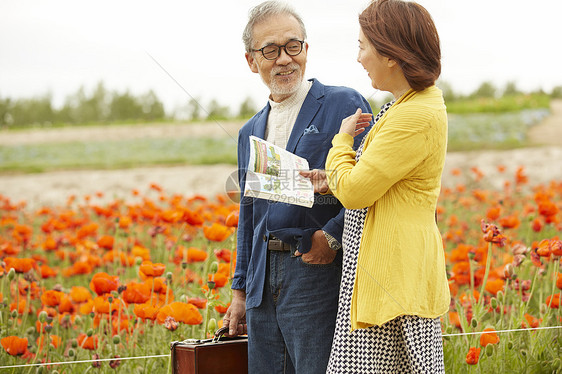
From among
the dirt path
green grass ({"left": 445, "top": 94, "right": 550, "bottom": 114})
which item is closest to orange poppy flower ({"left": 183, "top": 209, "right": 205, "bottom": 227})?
the dirt path

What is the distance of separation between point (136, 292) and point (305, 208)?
0.80m

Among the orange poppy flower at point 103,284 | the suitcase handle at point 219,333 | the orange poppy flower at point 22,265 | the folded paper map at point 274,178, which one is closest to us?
the folded paper map at point 274,178

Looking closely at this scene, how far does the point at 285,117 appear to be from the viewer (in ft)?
5.62

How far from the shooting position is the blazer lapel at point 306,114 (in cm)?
162

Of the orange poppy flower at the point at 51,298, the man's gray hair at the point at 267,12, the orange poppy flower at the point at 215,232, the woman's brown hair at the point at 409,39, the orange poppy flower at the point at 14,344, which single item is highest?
the man's gray hair at the point at 267,12

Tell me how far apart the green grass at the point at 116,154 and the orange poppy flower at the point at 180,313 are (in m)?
7.57

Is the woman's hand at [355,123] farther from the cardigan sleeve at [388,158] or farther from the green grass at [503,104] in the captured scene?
the green grass at [503,104]

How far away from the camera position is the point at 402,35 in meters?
1.31

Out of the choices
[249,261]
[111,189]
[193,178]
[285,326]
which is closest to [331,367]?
[285,326]

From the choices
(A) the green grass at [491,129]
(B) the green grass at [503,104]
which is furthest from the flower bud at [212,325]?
(B) the green grass at [503,104]

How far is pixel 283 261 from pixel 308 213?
0.13 metres

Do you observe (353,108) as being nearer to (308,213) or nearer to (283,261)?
(308,213)

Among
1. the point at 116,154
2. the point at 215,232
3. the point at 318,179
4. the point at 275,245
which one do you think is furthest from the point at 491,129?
the point at 318,179

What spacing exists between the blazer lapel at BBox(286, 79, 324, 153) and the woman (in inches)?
9.6
